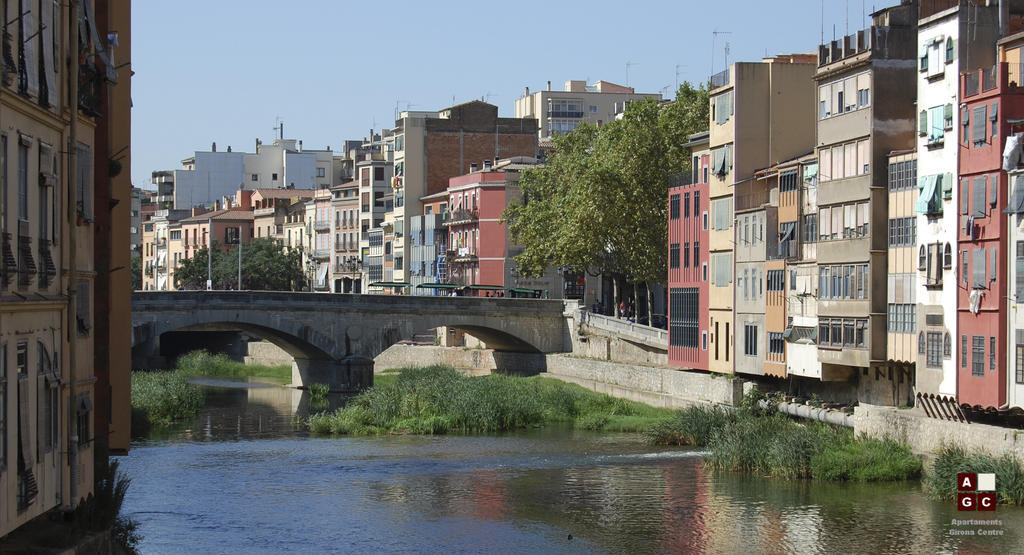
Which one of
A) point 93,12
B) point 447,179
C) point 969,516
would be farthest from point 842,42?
point 447,179

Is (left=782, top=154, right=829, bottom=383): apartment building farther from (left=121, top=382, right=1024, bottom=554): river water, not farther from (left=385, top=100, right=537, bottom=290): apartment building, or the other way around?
(left=385, top=100, right=537, bottom=290): apartment building

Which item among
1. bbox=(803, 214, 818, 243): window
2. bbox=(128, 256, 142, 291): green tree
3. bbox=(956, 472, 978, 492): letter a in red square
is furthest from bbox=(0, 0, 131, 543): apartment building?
bbox=(128, 256, 142, 291): green tree

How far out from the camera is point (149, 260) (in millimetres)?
146500

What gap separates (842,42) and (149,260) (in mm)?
112650

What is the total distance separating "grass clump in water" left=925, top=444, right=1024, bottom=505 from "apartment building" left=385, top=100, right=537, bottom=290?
6740 cm

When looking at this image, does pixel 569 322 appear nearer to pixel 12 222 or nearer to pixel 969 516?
pixel 969 516

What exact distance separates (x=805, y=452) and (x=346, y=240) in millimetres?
79596

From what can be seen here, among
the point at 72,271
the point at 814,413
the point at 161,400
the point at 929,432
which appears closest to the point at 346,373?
the point at 161,400

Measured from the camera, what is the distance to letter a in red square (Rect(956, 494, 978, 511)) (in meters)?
32.1

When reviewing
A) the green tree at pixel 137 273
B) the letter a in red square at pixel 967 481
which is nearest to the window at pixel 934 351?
the letter a in red square at pixel 967 481

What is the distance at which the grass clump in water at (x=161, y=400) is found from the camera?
5494cm

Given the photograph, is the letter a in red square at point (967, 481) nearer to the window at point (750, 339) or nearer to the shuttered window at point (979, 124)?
the shuttered window at point (979, 124)

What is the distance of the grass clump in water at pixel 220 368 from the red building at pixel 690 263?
99.8 feet

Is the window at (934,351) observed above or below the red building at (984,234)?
below
